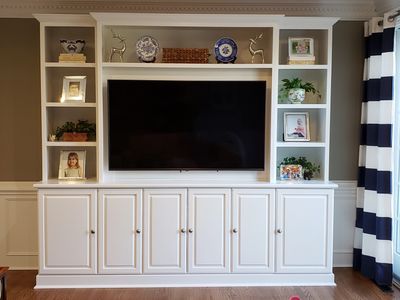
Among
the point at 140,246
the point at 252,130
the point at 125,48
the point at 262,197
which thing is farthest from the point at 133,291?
the point at 125,48

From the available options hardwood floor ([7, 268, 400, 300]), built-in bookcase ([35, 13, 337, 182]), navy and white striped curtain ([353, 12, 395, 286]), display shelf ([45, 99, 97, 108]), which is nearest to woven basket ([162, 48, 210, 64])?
built-in bookcase ([35, 13, 337, 182])

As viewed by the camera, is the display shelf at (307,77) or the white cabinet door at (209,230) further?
the display shelf at (307,77)

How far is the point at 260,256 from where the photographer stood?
11.5 ft

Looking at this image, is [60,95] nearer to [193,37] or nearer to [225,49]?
[193,37]

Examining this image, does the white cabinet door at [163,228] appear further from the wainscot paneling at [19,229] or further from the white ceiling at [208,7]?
the white ceiling at [208,7]

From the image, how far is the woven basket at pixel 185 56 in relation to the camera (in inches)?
142

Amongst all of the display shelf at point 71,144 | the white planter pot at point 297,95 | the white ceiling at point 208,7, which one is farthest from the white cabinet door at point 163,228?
the white ceiling at point 208,7

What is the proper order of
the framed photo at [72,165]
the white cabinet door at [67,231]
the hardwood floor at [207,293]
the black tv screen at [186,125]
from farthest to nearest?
the framed photo at [72,165] → the black tv screen at [186,125] → the white cabinet door at [67,231] → the hardwood floor at [207,293]

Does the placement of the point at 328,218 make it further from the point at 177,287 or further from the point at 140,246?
the point at 140,246

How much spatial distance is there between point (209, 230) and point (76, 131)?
153 cm

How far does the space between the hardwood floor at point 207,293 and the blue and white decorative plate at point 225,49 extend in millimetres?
2055

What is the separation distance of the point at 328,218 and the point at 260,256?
2.28 feet

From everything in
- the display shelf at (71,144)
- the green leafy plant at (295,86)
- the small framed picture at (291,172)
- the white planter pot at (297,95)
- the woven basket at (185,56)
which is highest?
the woven basket at (185,56)

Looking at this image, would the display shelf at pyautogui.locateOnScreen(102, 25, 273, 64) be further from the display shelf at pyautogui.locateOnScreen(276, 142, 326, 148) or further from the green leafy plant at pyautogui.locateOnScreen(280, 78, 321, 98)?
the display shelf at pyautogui.locateOnScreen(276, 142, 326, 148)
